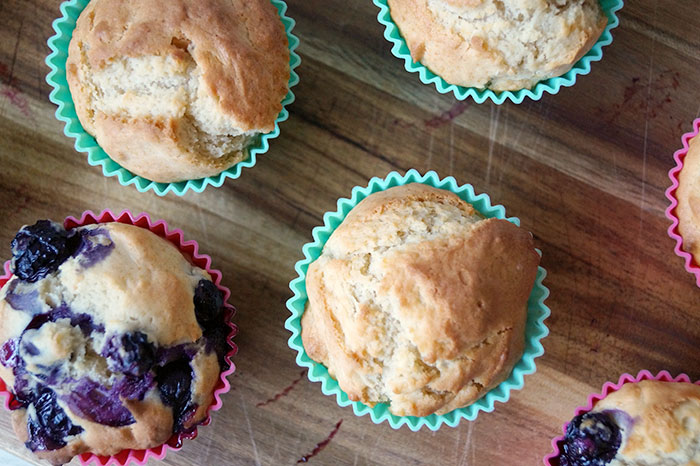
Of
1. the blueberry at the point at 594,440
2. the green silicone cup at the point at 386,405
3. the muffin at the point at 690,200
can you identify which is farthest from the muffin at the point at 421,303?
the muffin at the point at 690,200

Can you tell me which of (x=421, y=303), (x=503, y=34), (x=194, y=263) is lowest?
(x=194, y=263)

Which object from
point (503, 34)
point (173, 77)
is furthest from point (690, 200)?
point (173, 77)

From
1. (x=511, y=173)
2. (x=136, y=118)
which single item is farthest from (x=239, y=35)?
(x=511, y=173)

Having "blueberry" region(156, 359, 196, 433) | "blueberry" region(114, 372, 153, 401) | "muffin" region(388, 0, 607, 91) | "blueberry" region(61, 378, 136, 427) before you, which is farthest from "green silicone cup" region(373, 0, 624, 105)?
"blueberry" region(61, 378, 136, 427)

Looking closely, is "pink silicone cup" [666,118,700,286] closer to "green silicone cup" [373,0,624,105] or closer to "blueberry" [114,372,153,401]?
"green silicone cup" [373,0,624,105]

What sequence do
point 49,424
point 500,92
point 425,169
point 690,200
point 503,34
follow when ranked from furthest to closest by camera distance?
point 425,169 < point 500,92 < point 690,200 < point 503,34 < point 49,424

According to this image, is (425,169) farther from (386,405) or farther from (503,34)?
(386,405)

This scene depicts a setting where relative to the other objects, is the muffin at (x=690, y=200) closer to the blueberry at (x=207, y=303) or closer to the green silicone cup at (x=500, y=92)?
the green silicone cup at (x=500, y=92)
